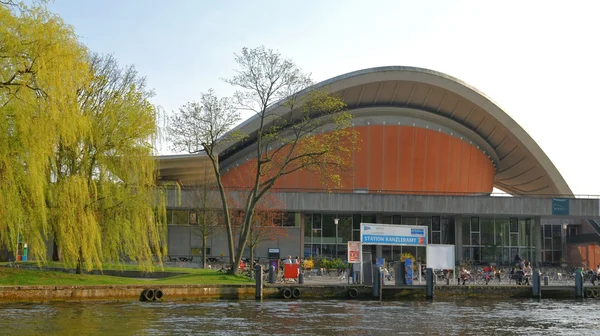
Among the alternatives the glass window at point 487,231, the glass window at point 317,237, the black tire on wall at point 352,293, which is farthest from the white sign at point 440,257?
the glass window at point 487,231

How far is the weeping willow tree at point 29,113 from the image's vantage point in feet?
75.1

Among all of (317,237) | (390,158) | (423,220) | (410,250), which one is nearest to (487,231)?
(423,220)

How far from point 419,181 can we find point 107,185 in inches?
1587

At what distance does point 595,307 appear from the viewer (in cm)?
2948

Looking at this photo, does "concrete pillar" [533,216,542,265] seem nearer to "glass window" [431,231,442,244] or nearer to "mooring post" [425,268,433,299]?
"glass window" [431,231,442,244]

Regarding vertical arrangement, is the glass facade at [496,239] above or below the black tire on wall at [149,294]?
above

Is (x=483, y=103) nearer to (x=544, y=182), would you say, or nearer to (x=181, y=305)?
(x=544, y=182)

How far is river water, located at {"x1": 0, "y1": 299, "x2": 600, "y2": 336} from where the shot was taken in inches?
740

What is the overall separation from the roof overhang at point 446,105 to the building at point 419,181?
0.10 meters

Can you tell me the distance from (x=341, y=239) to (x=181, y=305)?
3335cm

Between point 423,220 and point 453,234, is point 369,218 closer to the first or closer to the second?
point 423,220

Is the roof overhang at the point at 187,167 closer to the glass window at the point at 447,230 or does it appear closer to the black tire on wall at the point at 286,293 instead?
the glass window at the point at 447,230

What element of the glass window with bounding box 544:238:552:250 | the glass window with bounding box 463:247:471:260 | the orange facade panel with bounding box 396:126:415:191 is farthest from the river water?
the glass window with bounding box 544:238:552:250

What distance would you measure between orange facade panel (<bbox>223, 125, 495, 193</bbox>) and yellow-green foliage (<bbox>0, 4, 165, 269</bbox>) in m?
30.2
